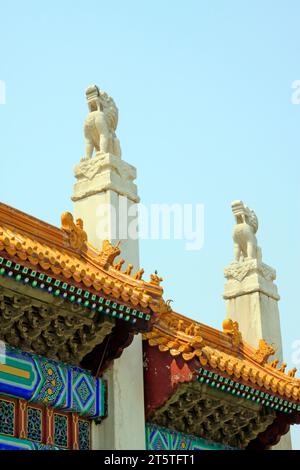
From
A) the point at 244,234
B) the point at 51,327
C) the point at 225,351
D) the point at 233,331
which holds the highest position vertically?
the point at 244,234

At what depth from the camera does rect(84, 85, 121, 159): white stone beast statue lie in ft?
65.3

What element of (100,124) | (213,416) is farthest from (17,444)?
(100,124)

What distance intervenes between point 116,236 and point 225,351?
11.5 feet

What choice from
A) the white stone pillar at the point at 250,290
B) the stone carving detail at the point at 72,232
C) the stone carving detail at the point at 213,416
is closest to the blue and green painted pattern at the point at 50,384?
the stone carving detail at the point at 213,416

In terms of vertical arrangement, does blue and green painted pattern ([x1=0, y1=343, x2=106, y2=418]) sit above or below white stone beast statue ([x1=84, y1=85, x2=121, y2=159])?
below

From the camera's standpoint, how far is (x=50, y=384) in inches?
651

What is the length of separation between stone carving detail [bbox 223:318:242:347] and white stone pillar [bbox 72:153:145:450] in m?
2.98

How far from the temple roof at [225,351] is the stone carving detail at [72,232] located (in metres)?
1.68

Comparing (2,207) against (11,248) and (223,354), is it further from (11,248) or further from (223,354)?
(223,354)

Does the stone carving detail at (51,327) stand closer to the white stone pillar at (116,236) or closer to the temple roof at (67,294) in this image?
the temple roof at (67,294)

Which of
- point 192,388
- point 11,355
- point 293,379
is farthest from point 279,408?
point 11,355

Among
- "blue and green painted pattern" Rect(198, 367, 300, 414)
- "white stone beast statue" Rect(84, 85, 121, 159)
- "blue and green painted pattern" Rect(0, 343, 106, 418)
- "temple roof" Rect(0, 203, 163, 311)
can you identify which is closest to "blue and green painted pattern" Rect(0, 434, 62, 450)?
"blue and green painted pattern" Rect(0, 343, 106, 418)

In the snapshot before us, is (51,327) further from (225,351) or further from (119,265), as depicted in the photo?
(225,351)

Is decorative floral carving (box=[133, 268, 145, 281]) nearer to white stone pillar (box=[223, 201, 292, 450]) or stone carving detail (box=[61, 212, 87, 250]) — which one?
stone carving detail (box=[61, 212, 87, 250])
